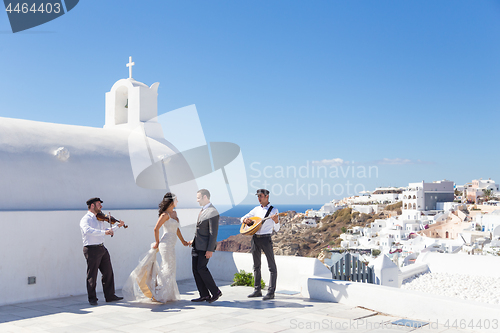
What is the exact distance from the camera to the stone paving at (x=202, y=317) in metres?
4.67

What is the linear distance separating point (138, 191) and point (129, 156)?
822 millimetres

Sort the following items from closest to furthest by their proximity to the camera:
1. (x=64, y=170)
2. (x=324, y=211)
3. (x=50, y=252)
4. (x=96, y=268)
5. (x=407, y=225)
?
(x=96, y=268) < (x=50, y=252) < (x=64, y=170) < (x=407, y=225) < (x=324, y=211)

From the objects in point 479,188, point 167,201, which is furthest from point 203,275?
point 479,188

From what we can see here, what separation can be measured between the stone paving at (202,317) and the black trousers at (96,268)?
0.17 metres

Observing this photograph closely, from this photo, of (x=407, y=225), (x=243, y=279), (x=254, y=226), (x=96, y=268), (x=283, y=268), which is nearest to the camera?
(x=254, y=226)

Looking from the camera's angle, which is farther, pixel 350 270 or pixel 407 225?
pixel 407 225

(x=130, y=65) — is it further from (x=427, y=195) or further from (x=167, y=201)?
(x=427, y=195)

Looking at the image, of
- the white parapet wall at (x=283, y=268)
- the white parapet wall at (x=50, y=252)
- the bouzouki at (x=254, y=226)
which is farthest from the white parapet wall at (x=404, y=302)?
the white parapet wall at (x=50, y=252)

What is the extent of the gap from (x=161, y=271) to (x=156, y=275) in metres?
0.11

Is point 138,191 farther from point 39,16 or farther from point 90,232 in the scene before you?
point 39,16

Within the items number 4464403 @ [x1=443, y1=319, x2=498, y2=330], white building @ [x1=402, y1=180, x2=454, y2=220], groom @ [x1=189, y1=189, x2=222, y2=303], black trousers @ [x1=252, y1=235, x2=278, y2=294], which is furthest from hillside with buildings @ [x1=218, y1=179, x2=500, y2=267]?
number 4464403 @ [x1=443, y1=319, x2=498, y2=330]

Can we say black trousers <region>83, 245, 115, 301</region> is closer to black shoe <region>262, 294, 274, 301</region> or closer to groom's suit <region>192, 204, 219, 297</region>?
groom's suit <region>192, 204, 219, 297</region>

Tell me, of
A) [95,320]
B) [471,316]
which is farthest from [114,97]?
[471,316]

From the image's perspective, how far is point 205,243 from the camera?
6.05 metres
